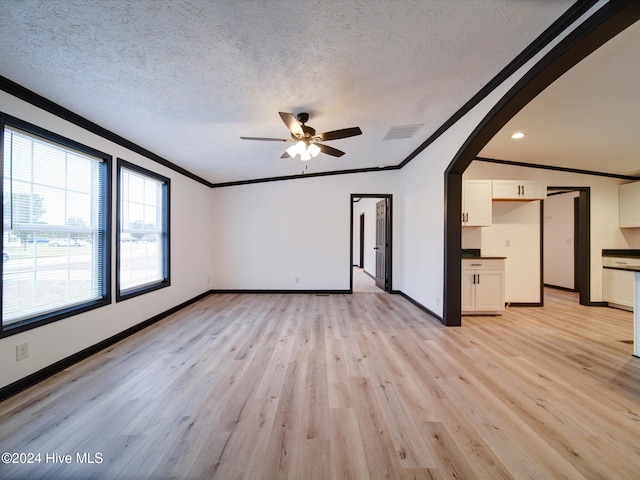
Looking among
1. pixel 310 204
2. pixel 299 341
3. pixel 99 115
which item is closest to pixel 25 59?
pixel 99 115

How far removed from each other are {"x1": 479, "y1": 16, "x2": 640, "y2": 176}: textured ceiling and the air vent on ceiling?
1.13 metres

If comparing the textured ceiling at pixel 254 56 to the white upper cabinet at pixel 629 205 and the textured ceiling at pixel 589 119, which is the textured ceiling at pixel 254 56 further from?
the white upper cabinet at pixel 629 205

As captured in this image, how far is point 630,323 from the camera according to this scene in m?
3.77

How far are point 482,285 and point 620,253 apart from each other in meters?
2.94

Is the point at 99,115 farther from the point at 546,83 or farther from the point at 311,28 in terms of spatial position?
the point at 546,83

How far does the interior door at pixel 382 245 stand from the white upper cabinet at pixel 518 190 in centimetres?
218

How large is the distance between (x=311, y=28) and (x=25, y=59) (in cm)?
200

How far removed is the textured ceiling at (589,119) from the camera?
2146mm

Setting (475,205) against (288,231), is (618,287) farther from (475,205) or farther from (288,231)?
(288,231)

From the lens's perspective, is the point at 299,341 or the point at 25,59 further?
the point at 299,341

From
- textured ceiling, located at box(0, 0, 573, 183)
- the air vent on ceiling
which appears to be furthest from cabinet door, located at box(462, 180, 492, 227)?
textured ceiling, located at box(0, 0, 573, 183)

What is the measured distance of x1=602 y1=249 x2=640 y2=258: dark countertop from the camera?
453cm

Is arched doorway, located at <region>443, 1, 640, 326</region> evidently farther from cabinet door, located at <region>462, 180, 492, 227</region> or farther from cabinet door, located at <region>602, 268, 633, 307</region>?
cabinet door, located at <region>602, 268, 633, 307</region>

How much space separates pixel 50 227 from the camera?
2406 millimetres
